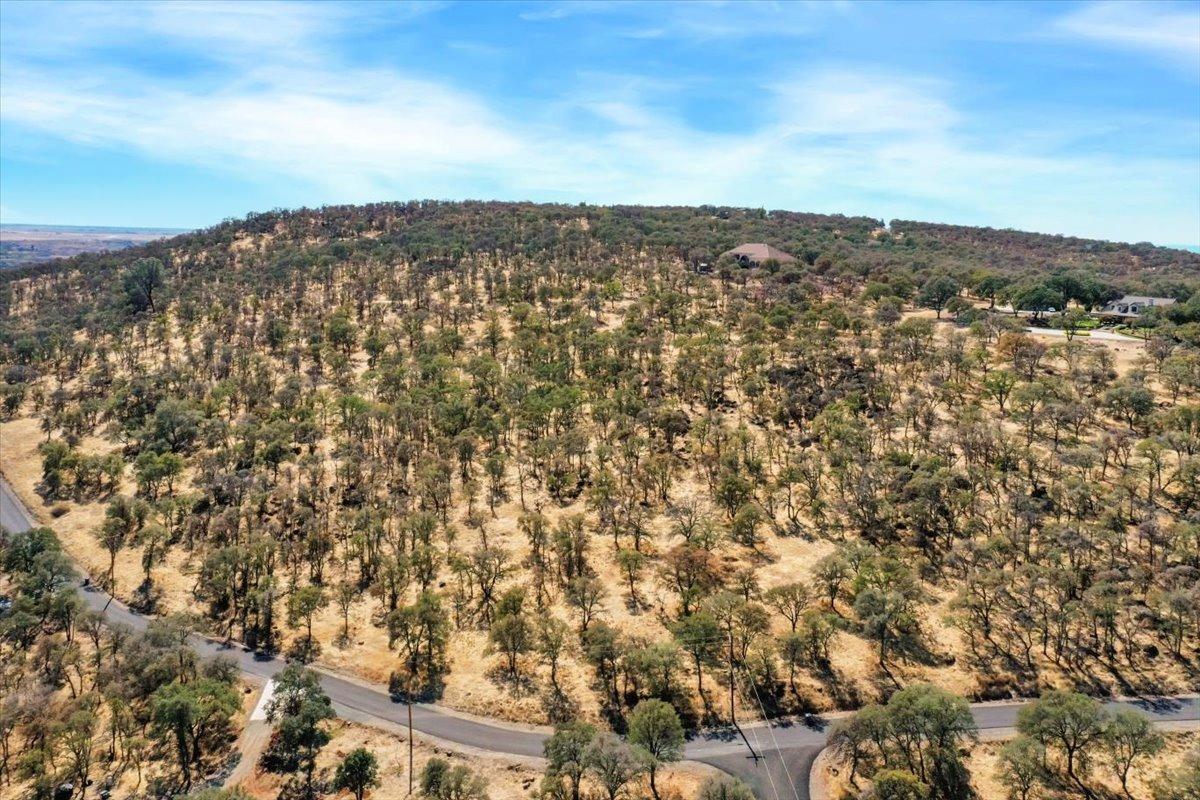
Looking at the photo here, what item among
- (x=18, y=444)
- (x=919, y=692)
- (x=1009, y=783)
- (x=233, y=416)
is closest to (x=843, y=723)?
(x=919, y=692)

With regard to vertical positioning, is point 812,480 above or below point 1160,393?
below

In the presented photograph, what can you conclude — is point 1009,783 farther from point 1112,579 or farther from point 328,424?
point 328,424

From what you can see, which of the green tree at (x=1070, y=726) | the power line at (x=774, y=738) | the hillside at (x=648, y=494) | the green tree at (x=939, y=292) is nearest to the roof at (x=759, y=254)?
the green tree at (x=939, y=292)

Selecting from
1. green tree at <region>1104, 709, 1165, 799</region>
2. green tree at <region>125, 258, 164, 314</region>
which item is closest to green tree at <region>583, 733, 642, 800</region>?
green tree at <region>1104, 709, 1165, 799</region>

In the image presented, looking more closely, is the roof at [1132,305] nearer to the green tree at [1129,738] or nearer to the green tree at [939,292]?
the green tree at [939,292]

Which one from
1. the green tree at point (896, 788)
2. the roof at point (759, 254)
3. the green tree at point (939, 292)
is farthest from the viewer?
the roof at point (759, 254)

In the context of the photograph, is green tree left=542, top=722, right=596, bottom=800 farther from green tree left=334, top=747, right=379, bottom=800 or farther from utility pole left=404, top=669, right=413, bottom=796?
green tree left=334, top=747, right=379, bottom=800

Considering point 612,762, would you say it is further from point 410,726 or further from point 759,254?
point 759,254
